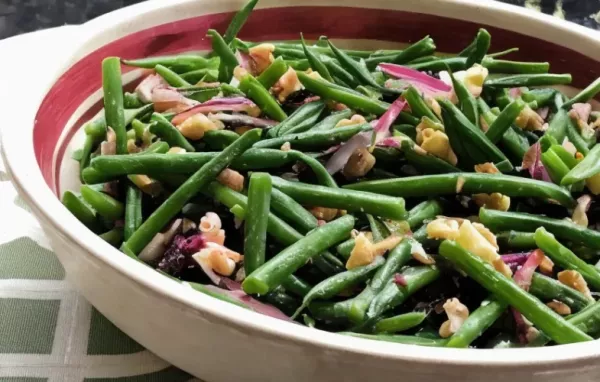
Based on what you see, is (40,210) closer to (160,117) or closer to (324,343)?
(160,117)

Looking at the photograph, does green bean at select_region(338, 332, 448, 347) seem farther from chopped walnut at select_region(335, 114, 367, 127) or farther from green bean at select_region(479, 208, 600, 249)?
chopped walnut at select_region(335, 114, 367, 127)

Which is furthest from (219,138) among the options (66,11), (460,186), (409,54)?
(66,11)

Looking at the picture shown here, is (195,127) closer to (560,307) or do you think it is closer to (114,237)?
(114,237)

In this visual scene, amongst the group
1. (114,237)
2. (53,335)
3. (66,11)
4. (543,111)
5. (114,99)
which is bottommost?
(66,11)

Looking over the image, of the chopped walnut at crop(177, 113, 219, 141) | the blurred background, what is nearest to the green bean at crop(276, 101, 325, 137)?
the chopped walnut at crop(177, 113, 219, 141)

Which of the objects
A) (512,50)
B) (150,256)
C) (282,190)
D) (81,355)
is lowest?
(81,355)

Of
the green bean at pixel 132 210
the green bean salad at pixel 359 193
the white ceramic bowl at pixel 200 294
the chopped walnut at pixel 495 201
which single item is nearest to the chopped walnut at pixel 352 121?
the green bean salad at pixel 359 193

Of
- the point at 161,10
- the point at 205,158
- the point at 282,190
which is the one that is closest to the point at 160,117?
the point at 205,158
